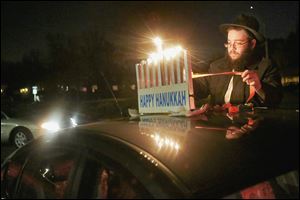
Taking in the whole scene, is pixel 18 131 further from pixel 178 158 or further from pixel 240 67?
pixel 178 158

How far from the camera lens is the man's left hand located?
3.08 m

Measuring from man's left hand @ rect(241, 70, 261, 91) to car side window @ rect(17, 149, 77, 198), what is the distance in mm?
1266

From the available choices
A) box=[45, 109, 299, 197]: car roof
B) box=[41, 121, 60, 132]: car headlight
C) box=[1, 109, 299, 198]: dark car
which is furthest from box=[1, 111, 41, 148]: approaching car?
box=[45, 109, 299, 197]: car roof

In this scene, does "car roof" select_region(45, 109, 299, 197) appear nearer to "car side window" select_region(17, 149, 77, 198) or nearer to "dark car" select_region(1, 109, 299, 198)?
"dark car" select_region(1, 109, 299, 198)

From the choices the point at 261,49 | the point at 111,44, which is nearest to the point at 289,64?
the point at 111,44

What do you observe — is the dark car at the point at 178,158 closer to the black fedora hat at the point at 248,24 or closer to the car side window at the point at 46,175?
the car side window at the point at 46,175

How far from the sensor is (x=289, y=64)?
197 ft

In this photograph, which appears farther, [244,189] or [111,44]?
[111,44]

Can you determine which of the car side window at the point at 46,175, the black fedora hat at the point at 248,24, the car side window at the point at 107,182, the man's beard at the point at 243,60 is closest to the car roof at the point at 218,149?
the car side window at the point at 107,182

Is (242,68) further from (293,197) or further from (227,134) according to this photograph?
(293,197)

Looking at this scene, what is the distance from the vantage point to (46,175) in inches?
123

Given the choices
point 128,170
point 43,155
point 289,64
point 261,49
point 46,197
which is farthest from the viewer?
point 289,64

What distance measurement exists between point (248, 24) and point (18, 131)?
36.0ft

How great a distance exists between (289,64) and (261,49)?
58.7 meters
